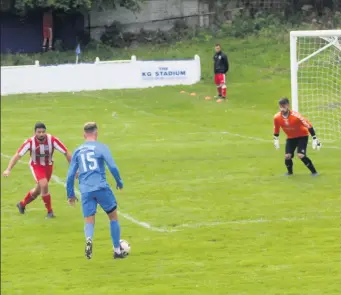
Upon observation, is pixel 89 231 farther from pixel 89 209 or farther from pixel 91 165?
pixel 91 165

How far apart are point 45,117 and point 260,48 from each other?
54.1 feet

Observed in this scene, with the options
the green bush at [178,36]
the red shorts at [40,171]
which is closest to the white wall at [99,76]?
the green bush at [178,36]

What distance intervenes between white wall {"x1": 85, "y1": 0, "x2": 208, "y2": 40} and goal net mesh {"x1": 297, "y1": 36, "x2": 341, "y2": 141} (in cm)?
2016

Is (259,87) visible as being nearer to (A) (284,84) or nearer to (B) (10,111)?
(A) (284,84)

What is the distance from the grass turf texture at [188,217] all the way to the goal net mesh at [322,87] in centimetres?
147

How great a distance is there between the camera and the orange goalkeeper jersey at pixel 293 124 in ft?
69.5

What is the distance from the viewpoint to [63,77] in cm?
4212

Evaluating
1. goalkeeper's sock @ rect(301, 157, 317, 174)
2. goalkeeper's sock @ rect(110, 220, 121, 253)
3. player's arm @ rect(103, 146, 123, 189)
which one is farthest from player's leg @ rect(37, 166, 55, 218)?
goalkeeper's sock @ rect(301, 157, 317, 174)

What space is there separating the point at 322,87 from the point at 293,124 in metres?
11.2

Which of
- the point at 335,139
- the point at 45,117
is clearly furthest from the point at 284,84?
the point at 335,139

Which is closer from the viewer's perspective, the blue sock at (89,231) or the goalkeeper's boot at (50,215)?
the blue sock at (89,231)

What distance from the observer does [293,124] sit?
21266 millimetres

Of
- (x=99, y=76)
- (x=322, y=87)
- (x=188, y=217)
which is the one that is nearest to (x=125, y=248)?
(x=188, y=217)

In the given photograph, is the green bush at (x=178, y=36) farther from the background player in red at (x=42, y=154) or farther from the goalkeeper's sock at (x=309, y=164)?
the background player in red at (x=42, y=154)
